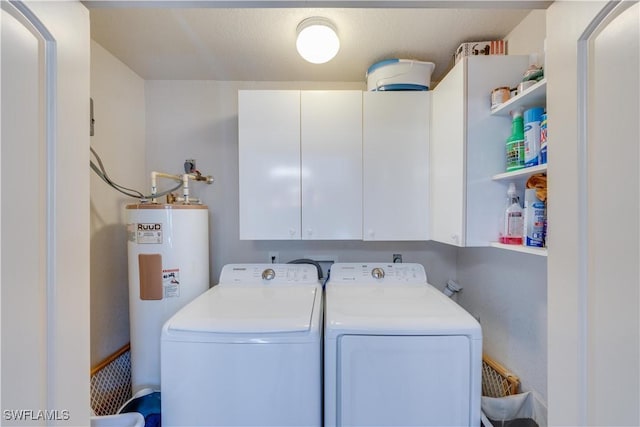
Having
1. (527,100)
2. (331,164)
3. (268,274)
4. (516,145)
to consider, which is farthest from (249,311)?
(527,100)

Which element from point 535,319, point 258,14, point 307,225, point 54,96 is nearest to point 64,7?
point 54,96

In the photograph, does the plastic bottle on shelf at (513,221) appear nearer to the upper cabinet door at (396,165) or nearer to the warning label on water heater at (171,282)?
the upper cabinet door at (396,165)

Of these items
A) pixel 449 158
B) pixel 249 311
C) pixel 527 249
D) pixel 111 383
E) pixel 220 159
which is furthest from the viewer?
pixel 220 159

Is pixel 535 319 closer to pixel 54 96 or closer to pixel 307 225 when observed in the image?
pixel 307 225

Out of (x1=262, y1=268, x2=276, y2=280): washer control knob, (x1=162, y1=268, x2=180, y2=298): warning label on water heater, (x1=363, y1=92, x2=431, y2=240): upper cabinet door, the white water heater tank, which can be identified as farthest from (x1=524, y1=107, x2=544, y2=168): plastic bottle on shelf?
(x1=162, y1=268, x2=180, y2=298): warning label on water heater

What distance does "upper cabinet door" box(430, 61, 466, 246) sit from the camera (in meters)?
1.33

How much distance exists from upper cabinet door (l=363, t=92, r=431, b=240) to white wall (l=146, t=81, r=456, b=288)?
39 centimetres

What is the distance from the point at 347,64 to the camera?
1758mm

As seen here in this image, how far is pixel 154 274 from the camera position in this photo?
1504 mm

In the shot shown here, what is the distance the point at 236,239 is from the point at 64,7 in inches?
62.1

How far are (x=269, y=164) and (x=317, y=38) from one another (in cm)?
73

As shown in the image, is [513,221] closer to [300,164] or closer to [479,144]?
[479,144]

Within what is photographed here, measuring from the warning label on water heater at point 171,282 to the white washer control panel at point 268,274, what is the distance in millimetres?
282

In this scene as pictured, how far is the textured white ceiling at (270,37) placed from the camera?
4.32 ft
